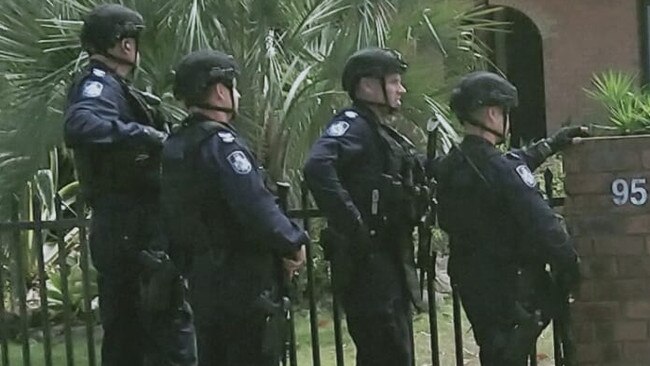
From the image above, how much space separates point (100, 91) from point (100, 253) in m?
0.71

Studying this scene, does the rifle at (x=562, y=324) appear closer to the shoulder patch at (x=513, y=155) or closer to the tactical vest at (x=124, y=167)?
the shoulder patch at (x=513, y=155)

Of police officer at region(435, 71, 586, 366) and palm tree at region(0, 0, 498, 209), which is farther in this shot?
palm tree at region(0, 0, 498, 209)

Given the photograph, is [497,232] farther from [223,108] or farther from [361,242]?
[223,108]

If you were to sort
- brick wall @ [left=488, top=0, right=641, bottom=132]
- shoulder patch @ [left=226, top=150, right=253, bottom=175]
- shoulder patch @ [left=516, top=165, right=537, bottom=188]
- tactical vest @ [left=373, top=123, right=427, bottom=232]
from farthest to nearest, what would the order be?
brick wall @ [left=488, top=0, right=641, bottom=132]
tactical vest @ [left=373, top=123, right=427, bottom=232]
shoulder patch @ [left=516, top=165, right=537, bottom=188]
shoulder patch @ [left=226, top=150, right=253, bottom=175]

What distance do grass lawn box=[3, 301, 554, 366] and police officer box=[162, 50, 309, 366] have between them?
312 cm

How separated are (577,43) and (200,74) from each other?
33.5 feet

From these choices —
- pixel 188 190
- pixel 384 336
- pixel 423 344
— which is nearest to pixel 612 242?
pixel 384 336

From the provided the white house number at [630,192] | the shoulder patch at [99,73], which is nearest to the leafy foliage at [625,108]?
the white house number at [630,192]

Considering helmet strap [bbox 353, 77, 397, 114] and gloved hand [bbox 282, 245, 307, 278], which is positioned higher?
helmet strap [bbox 353, 77, 397, 114]

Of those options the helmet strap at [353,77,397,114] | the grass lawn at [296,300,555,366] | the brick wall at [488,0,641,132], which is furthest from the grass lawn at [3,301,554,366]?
the brick wall at [488,0,641,132]

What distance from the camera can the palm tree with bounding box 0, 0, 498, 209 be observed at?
27.0ft

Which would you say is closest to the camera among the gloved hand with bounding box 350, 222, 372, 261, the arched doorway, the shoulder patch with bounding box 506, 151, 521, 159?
the shoulder patch with bounding box 506, 151, 521, 159

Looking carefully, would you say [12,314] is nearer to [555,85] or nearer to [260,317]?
[260,317]

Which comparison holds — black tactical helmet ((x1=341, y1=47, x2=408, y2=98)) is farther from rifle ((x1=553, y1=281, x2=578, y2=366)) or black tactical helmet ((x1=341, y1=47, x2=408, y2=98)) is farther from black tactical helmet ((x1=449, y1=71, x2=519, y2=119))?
rifle ((x1=553, y1=281, x2=578, y2=366))
